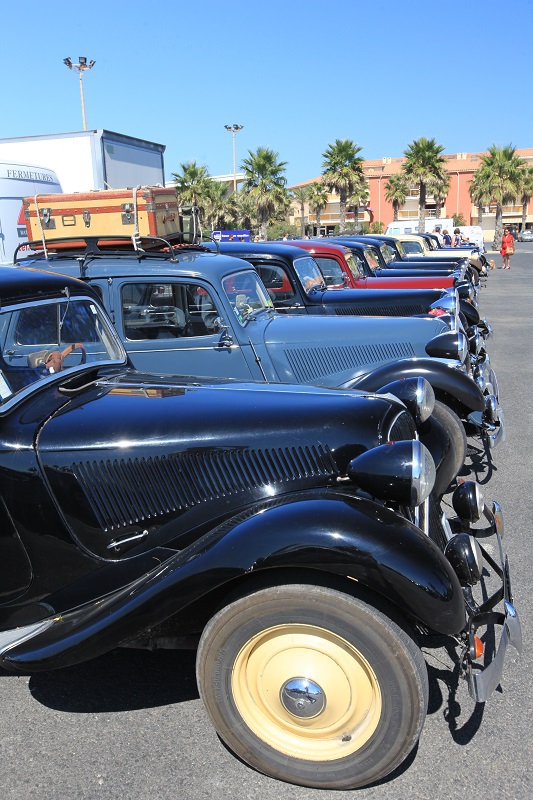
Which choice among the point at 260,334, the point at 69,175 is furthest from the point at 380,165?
the point at 260,334

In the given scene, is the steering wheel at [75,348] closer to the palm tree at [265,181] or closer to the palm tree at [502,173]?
the palm tree at [265,181]

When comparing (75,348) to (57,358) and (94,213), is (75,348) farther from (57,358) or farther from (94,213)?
(94,213)

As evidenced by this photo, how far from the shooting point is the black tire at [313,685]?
6.88 ft

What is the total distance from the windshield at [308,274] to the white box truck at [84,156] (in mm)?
5230

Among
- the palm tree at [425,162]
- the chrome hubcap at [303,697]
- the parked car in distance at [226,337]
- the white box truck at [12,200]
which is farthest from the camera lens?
the palm tree at [425,162]

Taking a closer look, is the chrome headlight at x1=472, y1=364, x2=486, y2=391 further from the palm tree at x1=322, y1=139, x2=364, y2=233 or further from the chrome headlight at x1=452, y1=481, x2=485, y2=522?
the palm tree at x1=322, y1=139, x2=364, y2=233

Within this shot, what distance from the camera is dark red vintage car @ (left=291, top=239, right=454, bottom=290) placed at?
9.09m

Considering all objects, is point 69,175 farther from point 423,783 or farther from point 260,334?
point 423,783

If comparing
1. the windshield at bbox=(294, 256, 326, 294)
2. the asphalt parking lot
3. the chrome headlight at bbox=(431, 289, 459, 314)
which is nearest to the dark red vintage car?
the windshield at bbox=(294, 256, 326, 294)

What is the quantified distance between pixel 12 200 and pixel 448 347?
7758 millimetres

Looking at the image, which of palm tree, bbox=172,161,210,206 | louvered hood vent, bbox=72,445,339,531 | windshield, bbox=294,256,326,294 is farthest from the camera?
palm tree, bbox=172,161,210,206

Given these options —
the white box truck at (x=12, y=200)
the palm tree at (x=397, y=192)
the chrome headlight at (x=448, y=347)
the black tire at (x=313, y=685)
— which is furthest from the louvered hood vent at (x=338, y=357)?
the palm tree at (x=397, y=192)

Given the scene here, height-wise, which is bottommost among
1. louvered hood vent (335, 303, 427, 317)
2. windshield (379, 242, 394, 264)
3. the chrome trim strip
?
the chrome trim strip

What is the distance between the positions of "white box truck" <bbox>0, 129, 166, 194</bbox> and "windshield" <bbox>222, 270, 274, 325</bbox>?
6568mm
